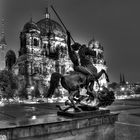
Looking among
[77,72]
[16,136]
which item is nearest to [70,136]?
[16,136]

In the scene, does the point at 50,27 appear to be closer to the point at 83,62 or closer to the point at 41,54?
the point at 41,54

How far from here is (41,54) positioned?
3255 inches

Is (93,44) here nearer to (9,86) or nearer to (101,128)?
(9,86)

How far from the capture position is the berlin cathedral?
242 ft

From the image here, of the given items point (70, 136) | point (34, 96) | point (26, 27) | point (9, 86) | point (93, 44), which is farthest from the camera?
point (93, 44)

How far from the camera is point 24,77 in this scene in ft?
235

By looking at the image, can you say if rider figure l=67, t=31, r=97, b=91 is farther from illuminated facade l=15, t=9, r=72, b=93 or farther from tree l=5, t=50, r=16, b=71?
tree l=5, t=50, r=16, b=71

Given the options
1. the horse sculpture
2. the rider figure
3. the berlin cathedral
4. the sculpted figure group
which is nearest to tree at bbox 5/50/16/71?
the berlin cathedral

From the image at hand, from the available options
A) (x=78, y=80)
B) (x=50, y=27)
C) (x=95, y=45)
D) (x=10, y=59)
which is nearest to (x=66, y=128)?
(x=78, y=80)

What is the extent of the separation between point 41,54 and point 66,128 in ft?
252

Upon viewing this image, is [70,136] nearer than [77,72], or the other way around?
[70,136]

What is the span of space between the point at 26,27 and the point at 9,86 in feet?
112

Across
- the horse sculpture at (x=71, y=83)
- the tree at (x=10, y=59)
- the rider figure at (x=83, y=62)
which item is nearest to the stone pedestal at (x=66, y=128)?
the horse sculpture at (x=71, y=83)

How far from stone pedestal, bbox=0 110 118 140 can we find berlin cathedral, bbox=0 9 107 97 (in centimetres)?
5462
